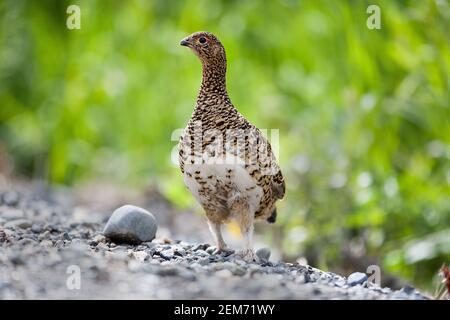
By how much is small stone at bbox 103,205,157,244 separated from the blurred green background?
1.90m

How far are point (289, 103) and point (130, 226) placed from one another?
5.46 meters

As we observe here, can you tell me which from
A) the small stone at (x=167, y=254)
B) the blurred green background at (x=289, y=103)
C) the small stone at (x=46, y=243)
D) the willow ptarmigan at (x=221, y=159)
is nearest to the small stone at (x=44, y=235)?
the small stone at (x=46, y=243)

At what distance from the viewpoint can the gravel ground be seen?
131 inches

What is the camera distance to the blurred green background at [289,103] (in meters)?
6.67

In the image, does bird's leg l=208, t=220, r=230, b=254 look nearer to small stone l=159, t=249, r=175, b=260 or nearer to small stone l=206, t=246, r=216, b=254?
small stone l=206, t=246, r=216, b=254

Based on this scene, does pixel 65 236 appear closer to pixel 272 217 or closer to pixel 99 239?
pixel 99 239

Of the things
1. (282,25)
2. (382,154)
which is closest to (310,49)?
(282,25)

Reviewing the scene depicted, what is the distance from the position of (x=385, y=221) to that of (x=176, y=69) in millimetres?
4661

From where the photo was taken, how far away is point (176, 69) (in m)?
10.6

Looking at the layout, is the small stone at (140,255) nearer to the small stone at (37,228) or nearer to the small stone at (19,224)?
the small stone at (37,228)

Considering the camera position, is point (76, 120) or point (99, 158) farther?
point (99, 158)

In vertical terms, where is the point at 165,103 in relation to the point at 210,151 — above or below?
above

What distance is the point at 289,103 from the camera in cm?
963
